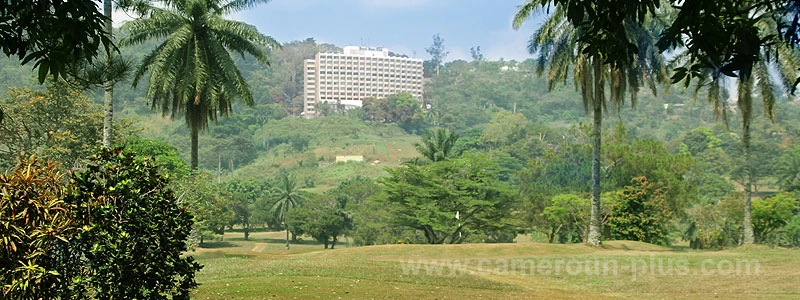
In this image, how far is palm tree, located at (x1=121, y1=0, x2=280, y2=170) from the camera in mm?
23606

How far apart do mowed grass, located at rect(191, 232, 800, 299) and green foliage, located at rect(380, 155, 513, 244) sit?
1338cm

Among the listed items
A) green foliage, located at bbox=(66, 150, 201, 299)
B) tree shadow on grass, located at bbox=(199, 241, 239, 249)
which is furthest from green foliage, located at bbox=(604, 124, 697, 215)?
green foliage, located at bbox=(66, 150, 201, 299)

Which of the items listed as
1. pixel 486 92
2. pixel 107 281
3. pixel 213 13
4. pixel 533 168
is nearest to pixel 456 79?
pixel 486 92

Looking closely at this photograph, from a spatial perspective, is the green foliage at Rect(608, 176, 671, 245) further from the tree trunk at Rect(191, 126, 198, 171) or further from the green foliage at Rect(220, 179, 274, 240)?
the green foliage at Rect(220, 179, 274, 240)

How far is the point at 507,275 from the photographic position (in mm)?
18688

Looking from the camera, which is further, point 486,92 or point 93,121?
point 486,92

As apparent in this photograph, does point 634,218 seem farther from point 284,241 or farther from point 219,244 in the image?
point 284,241

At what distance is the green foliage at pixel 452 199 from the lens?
128 ft

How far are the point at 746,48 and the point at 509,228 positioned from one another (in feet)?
116

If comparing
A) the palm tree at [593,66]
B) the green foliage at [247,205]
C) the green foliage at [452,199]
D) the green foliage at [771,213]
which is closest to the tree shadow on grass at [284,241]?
the green foliage at [247,205]

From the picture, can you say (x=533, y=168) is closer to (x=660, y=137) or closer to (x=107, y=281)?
(x=107, y=281)

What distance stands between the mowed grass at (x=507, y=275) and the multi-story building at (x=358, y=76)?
5890 inches

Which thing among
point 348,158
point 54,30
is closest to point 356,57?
point 348,158

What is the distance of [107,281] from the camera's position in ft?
27.9
